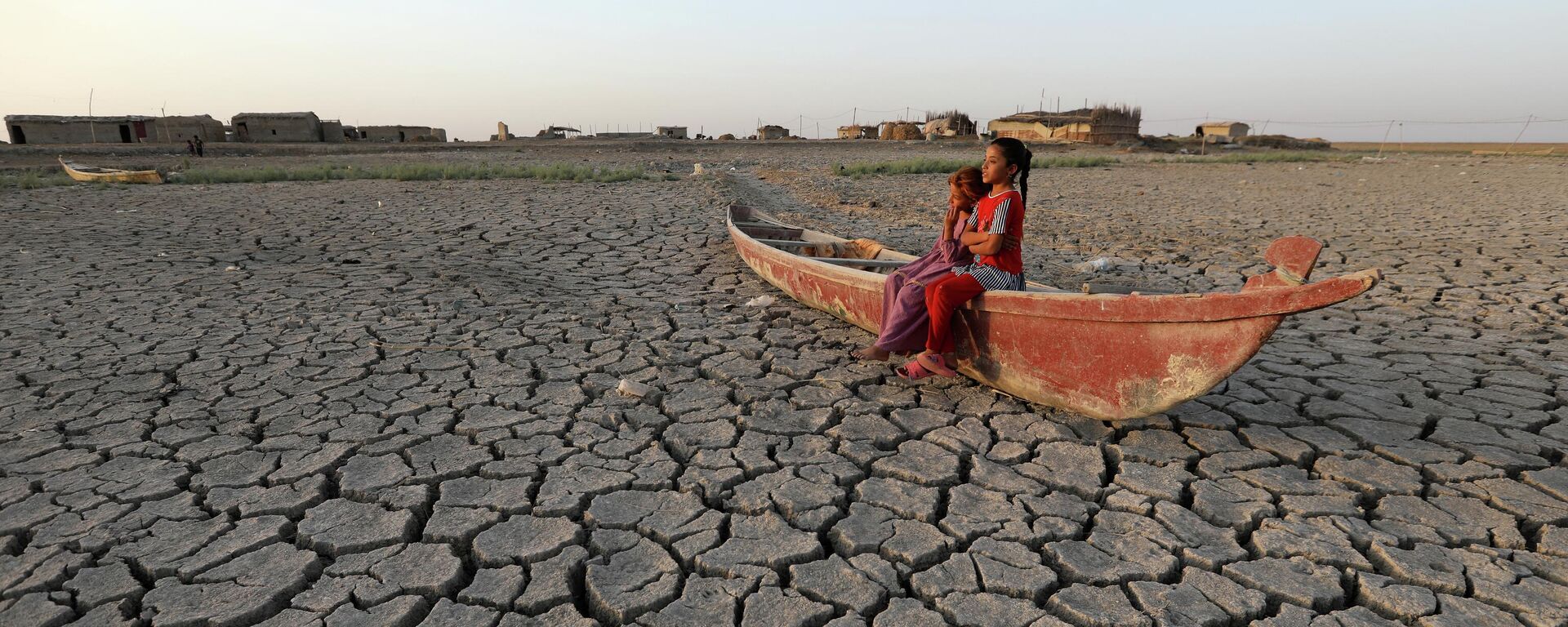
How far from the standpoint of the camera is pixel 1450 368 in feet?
12.9

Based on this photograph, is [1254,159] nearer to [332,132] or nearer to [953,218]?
[953,218]

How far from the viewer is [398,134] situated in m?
33.5

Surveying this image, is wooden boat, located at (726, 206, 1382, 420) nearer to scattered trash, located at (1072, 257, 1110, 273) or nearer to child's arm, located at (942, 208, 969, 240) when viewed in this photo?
child's arm, located at (942, 208, 969, 240)

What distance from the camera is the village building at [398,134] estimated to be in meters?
32.4

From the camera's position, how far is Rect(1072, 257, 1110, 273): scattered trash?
21.7ft

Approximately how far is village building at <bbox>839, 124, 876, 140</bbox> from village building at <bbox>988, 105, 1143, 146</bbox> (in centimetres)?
727

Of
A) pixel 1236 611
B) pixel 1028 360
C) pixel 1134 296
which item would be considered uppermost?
pixel 1134 296

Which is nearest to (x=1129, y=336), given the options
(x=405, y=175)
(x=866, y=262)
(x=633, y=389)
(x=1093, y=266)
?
(x=633, y=389)

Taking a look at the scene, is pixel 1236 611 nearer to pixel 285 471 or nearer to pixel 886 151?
pixel 285 471

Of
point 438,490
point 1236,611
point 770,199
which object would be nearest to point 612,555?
point 438,490

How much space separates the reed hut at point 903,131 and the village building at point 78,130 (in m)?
29.4

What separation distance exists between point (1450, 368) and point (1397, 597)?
2.53 meters

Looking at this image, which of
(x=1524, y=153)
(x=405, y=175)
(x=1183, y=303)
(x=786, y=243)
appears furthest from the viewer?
(x=1524, y=153)

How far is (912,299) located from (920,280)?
0.43 feet
